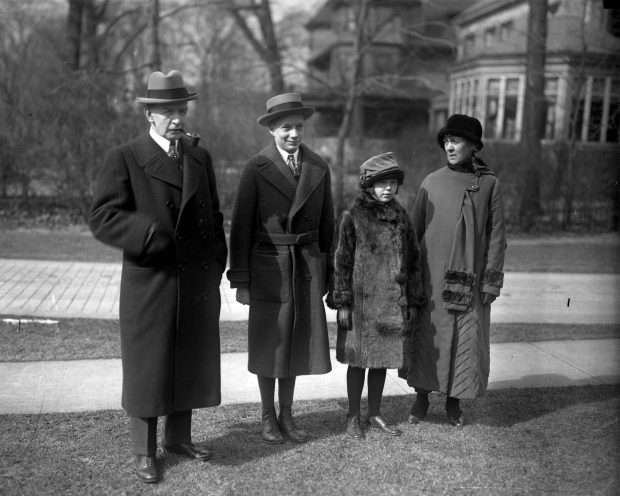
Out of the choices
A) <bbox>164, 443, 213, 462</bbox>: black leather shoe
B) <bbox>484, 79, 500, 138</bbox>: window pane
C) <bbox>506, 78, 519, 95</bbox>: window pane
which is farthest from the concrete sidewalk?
<bbox>506, 78, 519, 95</bbox>: window pane

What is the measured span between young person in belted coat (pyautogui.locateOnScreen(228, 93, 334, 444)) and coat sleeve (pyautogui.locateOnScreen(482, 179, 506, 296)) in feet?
3.84

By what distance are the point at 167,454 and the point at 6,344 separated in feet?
9.68

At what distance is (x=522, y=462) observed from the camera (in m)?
4.45

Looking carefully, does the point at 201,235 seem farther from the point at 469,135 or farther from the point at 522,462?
the point at 522,462

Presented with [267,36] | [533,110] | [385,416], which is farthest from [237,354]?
[267,36]

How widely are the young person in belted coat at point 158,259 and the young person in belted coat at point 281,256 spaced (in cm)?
47

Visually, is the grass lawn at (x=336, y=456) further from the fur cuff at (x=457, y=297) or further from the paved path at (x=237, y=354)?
the fur cuff at (x=457, y=297)

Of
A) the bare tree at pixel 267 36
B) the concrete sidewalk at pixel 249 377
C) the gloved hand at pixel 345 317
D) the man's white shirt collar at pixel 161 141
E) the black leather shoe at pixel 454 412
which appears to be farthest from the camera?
the bare tree at pixel 267 36

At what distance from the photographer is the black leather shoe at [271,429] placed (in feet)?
15.3

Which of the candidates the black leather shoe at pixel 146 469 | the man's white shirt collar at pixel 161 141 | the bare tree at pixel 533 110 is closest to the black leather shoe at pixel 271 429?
the black leather shoe at pixel 146 469

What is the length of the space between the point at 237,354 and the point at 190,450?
88.9 inches

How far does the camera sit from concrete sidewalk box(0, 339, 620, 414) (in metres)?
5.29

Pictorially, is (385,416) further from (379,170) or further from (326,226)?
(379,170)

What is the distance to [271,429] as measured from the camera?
4719 millimetres
